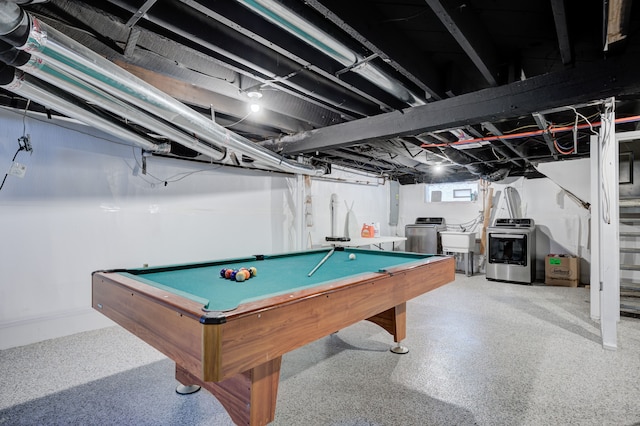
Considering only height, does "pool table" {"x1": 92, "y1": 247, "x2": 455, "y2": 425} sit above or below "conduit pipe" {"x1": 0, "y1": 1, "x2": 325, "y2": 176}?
below

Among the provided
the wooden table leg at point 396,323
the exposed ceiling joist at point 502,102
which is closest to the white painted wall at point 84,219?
the exposed ceiling joist at point 502,102

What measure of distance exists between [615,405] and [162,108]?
3570 millimetres

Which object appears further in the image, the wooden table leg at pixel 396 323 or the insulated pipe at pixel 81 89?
the wooden table leg at pixel 396 323

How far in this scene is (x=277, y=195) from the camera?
4.98 m

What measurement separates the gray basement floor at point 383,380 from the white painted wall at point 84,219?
39 centimetres

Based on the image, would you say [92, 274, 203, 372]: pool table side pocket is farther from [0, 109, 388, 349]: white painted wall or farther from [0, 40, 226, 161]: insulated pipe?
[0, 109, 388, 349]: white painted wall

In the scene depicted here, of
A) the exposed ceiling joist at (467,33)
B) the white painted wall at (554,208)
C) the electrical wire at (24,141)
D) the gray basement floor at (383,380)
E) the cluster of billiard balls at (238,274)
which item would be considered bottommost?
the gray basement floor at (383,380)

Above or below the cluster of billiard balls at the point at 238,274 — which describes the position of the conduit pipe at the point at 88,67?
above

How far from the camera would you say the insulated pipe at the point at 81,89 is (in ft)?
5.48

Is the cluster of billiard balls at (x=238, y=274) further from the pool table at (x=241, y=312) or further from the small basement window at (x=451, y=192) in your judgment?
the small basement window at (x=451, y=192)

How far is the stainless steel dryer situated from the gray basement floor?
6.79ft

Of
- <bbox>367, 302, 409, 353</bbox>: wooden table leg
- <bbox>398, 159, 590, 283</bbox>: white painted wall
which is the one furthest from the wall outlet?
<bbox>398, 159, 590, 283</bbox>: white painted wall

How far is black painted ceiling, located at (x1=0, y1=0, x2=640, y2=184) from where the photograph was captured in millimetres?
1678

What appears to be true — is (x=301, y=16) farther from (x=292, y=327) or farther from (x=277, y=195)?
(x=277, y=195)
